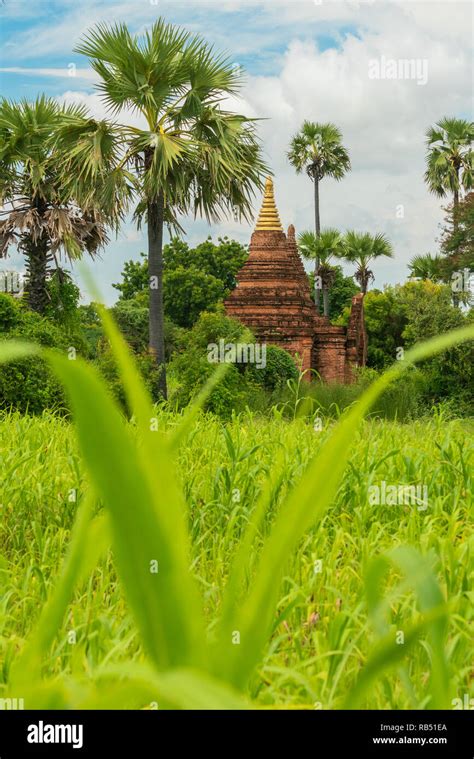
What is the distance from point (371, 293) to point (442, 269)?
18.5ft

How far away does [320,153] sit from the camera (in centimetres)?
3819

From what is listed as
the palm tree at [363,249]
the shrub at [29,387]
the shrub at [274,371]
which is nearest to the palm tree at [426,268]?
the palm tree at [363,249]

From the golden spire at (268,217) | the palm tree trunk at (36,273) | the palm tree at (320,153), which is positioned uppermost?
the palm tree at (320,153)

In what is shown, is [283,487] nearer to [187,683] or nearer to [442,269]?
[187,683]

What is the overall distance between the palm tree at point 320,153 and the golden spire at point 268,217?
9.35 metres

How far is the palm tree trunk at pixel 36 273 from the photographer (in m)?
18.8

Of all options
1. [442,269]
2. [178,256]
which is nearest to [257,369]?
[442,269]

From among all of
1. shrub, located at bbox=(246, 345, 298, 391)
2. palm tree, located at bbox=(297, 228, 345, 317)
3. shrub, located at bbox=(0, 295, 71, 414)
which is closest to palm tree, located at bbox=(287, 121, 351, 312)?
palm tree, located at bbox=(297, 228, 345, 317)

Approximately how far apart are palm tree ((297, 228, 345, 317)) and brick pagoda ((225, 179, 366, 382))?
24.9 feet

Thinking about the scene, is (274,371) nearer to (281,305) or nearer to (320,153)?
(281,305)

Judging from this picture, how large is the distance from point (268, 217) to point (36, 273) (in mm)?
12167

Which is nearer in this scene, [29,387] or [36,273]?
[29,387]

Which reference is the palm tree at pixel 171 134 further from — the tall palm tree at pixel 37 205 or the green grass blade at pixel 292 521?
the green grass blade at pixel 292 521

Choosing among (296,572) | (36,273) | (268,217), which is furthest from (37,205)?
(296,572)
